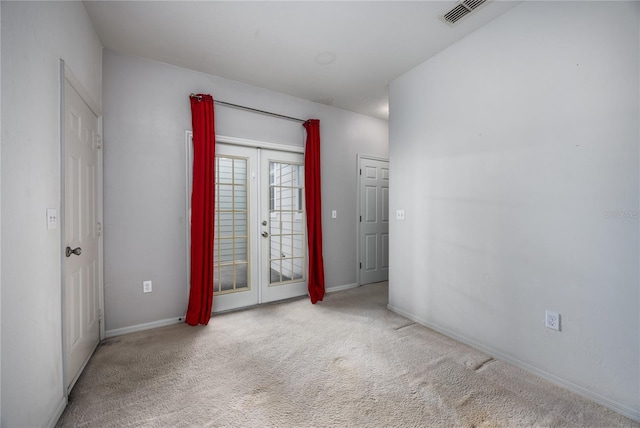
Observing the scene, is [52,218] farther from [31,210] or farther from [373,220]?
[373,220]

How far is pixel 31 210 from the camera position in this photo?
4.40 feet

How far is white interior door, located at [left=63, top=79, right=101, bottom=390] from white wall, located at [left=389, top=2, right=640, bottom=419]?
3008 mm

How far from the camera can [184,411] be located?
5.33 ft

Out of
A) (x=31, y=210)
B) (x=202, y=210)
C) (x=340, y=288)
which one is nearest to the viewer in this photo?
(x=31, y=210)

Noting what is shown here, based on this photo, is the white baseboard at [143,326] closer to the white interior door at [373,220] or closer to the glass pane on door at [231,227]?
the glass pane on door at [231,227]

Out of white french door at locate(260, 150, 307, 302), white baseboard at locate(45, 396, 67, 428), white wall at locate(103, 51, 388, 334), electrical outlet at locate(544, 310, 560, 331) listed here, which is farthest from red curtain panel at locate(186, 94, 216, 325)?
electrical outlet at locate(544, 310, 560, 331)

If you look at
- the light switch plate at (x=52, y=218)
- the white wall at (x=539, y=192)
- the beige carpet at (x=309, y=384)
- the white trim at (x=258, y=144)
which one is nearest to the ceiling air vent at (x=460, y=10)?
the white wall at (x=539, y=192)

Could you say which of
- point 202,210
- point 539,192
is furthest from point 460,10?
point 202,210

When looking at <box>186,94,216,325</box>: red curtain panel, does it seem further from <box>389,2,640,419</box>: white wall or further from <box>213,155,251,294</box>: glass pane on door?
<box>389,2,640,419</box>: white wall

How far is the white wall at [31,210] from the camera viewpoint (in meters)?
1.16

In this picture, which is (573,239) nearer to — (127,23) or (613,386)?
(613,386)

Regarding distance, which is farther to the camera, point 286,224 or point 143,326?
point 286,224

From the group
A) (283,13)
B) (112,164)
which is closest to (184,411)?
(112,164)

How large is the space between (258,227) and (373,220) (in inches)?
78.0
